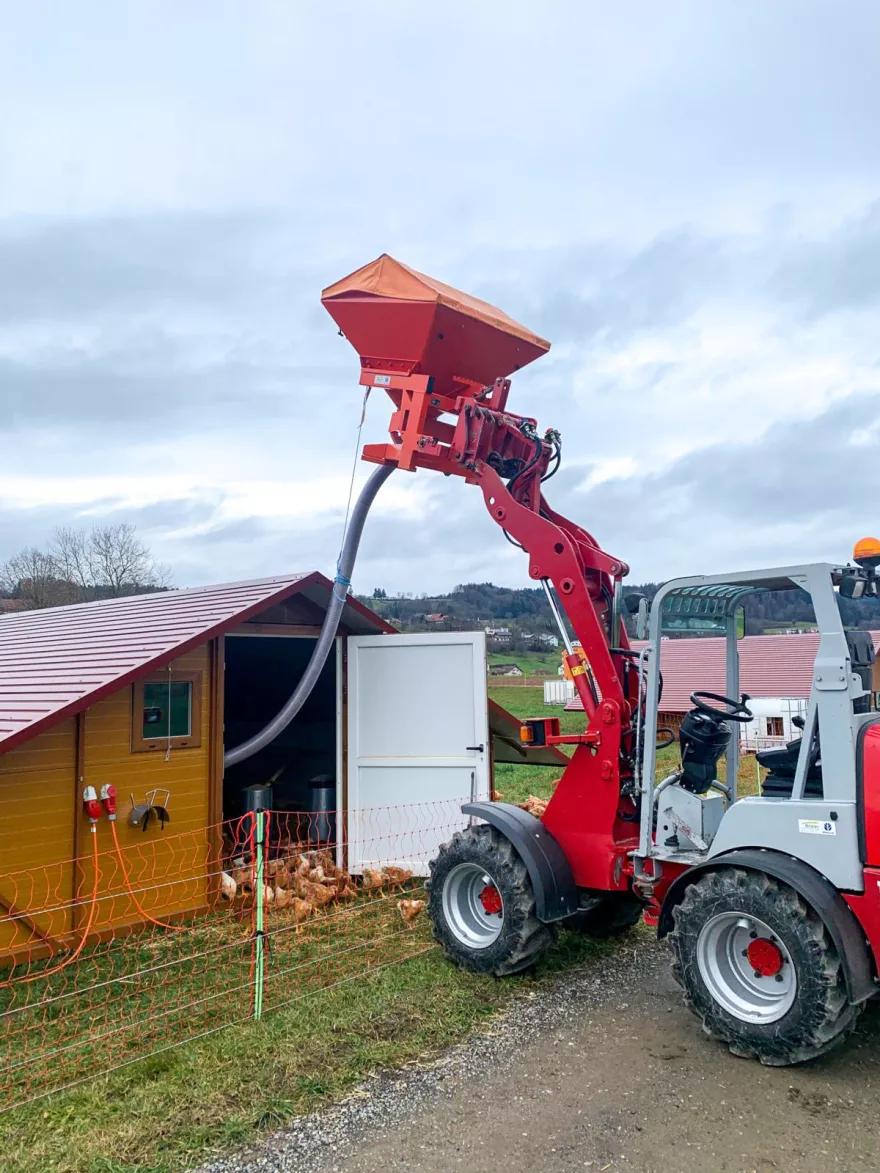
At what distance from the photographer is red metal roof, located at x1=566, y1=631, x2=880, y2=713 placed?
22844 millimetres

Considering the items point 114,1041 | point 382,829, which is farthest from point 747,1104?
point 382,829

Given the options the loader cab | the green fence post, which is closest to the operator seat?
the loader cab

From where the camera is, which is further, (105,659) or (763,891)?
(105,659)

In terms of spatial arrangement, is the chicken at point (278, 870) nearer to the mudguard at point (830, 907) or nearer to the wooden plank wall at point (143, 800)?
the wooden plank wall at point (143, 800)

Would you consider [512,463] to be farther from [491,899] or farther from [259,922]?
[259,922]

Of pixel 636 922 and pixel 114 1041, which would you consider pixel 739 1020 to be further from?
pixel 114 1041

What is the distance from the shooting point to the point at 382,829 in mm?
8094

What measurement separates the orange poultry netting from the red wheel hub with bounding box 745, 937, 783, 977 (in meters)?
2.48

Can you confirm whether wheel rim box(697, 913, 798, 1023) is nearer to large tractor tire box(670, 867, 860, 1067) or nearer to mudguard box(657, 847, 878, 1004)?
large tractor tire box(670, 867, 860, 1067)

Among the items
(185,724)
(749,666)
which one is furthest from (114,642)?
(749,666)

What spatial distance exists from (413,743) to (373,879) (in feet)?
3.98

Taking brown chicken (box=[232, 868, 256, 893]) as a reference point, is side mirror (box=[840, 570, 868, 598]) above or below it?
above

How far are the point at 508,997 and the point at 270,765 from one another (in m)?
6.42

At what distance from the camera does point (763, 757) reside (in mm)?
4836
